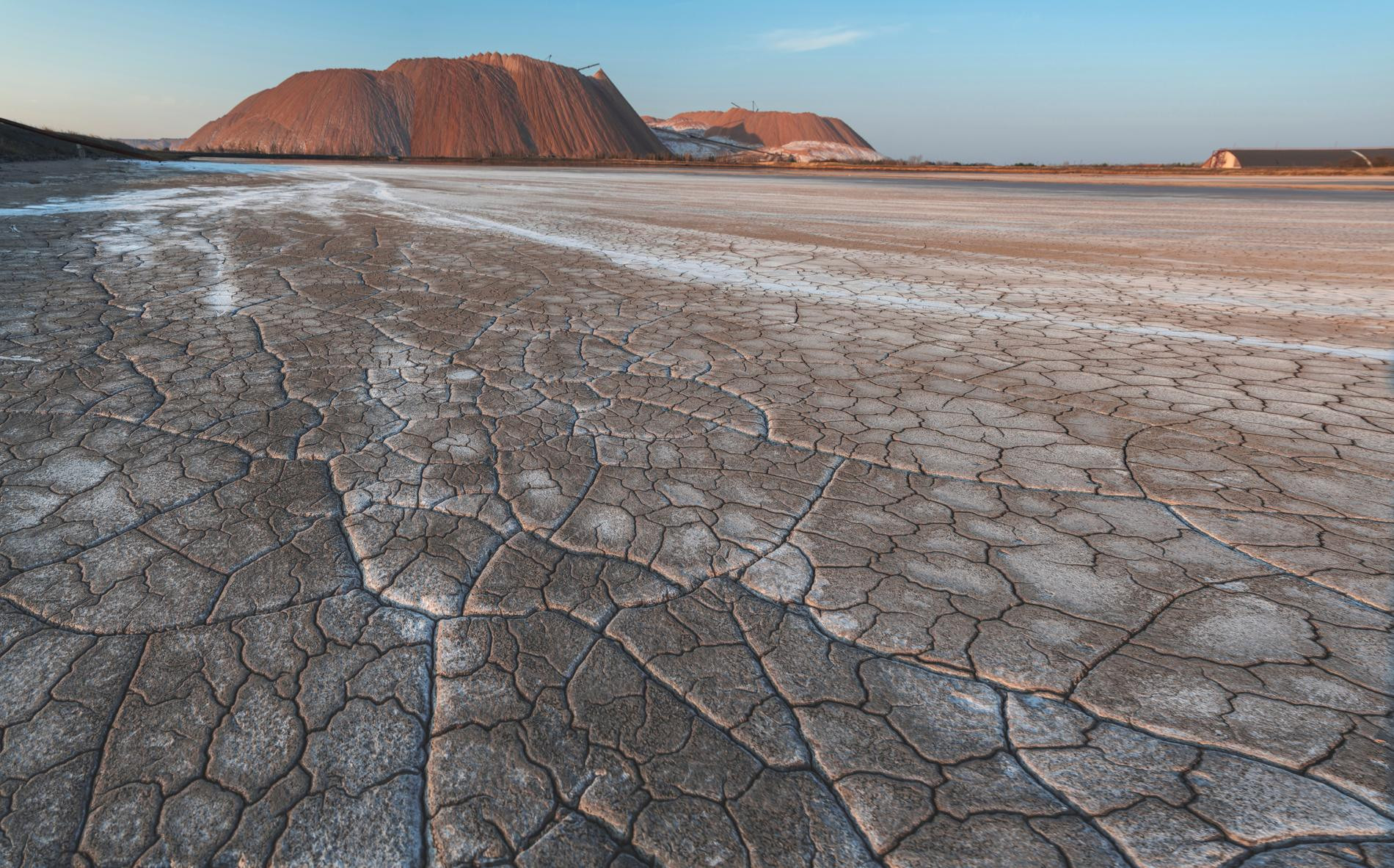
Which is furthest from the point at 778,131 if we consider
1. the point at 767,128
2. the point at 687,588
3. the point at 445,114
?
the point at 687,588

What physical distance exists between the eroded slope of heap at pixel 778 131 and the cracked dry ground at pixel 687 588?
270 ft

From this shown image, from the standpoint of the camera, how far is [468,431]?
300 cm

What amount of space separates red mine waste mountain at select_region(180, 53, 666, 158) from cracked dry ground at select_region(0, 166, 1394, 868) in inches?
2276

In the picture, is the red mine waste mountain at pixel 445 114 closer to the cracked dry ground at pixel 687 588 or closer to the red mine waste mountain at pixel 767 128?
the red mine waste mountain at pixel 767 128

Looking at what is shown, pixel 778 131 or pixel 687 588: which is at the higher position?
pixel 778 131

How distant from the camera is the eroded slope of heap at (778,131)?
8338 cm

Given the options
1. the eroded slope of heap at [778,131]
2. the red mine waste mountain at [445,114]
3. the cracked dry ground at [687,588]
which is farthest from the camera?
the eroded slope of heap at [778,131]

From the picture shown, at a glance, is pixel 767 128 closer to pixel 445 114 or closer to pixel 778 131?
pixel 778 131

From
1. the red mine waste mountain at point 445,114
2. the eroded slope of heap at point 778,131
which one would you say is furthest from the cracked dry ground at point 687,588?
the eroded slope of heap at point 778,131

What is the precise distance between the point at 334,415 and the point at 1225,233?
34.5 ft

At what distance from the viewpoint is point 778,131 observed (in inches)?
3573

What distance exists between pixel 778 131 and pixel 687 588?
97.1m

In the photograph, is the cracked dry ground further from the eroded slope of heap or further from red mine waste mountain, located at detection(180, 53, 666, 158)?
the eroded slope of heap

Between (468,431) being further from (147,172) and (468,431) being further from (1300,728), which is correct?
(147,172)
